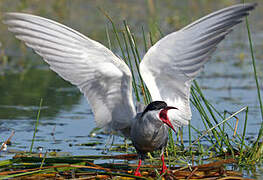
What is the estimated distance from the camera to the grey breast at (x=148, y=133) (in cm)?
446

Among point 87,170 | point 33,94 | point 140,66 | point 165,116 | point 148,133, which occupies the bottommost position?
point 87,170

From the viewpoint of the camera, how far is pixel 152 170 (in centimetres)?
498

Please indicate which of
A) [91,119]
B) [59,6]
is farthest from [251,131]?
[59,6]

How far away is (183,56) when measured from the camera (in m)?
4.55

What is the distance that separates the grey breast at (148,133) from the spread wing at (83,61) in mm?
222

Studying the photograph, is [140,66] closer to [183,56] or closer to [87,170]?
[183,56]

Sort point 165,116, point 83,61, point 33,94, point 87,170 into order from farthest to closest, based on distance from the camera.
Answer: point 33,94, point 87,170, point 83,61, point 165,116

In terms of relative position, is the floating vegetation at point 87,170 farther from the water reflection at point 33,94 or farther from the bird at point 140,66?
the water reflection at point 33,94

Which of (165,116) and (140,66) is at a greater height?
(140,66)

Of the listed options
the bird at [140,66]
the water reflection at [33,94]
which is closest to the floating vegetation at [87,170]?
the bird at [140,66]

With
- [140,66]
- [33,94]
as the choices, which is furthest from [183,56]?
[33,94]

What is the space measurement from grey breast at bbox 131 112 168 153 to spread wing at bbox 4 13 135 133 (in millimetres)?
222

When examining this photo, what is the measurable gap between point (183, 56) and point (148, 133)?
0.72 meters

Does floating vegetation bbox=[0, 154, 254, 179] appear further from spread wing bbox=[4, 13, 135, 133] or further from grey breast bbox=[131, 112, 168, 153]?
spread wing bbox=[4, 13, 135, 133]
